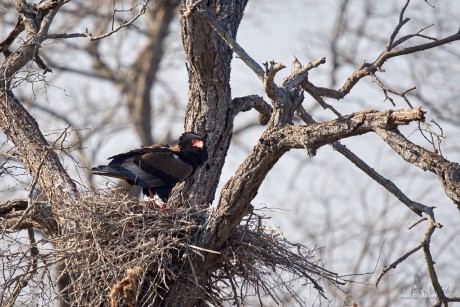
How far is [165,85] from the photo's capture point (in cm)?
1931

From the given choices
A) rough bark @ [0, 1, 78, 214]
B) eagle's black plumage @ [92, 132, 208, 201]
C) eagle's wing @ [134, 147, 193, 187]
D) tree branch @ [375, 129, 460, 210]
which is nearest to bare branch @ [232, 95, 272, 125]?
eagle's black plumage @ [92, 132, 208, 201]

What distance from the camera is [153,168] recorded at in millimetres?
7727

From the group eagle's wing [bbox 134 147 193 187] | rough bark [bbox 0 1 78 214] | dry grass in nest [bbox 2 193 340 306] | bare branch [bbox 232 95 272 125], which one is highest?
bare branch [bbox 232 95 272 125]

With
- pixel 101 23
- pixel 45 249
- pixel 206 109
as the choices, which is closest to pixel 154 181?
pixel 206 109

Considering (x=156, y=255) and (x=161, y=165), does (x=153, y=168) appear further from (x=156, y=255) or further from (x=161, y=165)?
(x=156, y=255)

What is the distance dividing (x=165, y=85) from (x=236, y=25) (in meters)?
12.2

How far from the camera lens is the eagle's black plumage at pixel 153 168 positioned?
748cm

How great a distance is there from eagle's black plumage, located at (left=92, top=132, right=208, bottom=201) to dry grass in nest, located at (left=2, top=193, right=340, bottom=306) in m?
0.97

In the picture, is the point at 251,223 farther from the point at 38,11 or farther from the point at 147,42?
the point at 147,42

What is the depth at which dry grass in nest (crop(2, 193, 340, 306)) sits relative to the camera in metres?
5.92

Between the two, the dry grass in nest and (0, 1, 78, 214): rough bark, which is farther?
(0, 1, 78, 214): rough bark

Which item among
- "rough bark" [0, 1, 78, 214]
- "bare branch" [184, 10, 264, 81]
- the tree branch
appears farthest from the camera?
"rough bark" [0, 1, 78, 214]

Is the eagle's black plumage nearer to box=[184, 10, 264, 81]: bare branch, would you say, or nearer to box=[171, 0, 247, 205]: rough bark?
box=[171, 0, 247, 205]: rough bark

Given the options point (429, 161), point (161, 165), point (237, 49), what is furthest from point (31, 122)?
point (429, 161)
